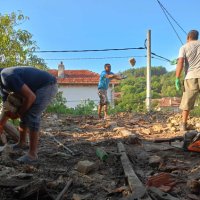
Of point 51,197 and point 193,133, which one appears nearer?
point 51,197

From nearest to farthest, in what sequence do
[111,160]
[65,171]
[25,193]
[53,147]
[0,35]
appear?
[25,193] → [65,171] → [111,160] → [53,147] → [0,35]

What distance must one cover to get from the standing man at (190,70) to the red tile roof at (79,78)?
27.6m

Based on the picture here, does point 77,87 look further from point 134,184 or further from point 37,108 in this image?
point 134,184

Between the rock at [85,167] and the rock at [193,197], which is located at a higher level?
the rock at [85,167]

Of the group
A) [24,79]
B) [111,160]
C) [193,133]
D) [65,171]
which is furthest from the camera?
[193,133]

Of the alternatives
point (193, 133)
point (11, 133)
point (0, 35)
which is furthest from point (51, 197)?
point (0, 35)

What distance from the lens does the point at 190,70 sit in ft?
25.0

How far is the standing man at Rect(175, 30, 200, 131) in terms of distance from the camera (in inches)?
290

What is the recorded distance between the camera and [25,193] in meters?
2.91

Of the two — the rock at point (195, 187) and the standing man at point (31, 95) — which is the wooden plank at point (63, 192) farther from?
the standing man at point (31, 95)

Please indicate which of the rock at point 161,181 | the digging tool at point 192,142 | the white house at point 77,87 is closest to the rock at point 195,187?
the rock at point 161,181

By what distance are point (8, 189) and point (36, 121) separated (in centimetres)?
156

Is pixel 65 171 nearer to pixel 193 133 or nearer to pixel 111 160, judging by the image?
→ pixel 111 160

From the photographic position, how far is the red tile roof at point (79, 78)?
3713cm
